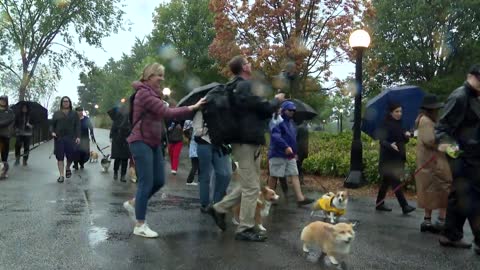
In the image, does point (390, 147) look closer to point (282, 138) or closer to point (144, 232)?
point (282, 138)

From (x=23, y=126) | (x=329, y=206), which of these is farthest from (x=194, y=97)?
(x=23, y=126)

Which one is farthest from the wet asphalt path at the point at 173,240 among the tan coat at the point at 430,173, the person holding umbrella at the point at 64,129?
the person holding umbrella at the point at 64,129

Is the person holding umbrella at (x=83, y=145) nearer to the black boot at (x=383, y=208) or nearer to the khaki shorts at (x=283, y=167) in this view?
the khaki shorts at (x=283, y=167)

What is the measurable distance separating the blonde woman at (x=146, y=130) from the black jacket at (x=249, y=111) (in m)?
0.40

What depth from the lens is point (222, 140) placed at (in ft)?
19.3

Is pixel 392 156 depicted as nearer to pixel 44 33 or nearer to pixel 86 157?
pixel 86 157

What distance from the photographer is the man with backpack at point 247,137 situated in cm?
573

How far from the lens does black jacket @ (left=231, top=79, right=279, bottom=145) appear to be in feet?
18.7

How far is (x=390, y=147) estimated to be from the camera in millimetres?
8312

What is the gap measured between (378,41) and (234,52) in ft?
75.4

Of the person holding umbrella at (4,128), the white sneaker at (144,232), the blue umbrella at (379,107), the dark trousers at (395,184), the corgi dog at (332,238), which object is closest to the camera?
the corgi dog at (332,238)

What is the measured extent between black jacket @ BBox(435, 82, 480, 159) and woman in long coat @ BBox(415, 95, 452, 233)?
0.91 meters

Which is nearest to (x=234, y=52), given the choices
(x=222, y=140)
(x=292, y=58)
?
(x=292, y=58)

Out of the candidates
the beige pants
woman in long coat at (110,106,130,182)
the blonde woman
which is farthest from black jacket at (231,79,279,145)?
woman in long coat at (110,106,130,182)
